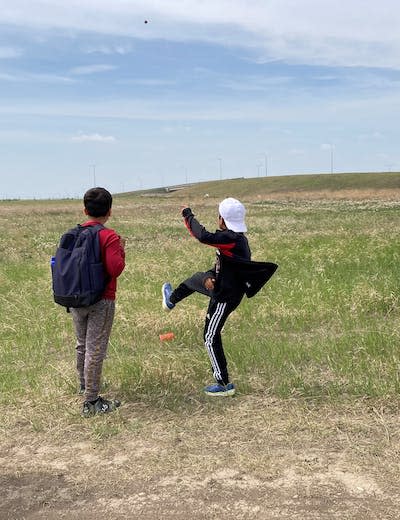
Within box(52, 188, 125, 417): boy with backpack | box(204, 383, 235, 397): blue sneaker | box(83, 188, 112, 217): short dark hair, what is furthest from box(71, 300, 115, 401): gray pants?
box(204, 383, 235, 397): blue sneaker

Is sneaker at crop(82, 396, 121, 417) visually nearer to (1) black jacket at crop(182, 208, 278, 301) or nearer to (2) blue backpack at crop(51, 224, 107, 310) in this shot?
(2) blue backpack at crop(51, 224, 107, 310)

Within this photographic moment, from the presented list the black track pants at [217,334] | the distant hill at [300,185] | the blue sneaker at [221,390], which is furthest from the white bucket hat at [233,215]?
the distant hill at [300,185]

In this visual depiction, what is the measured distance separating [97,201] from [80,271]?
63 centimetres

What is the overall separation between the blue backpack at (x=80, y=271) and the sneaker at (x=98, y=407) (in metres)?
0.92

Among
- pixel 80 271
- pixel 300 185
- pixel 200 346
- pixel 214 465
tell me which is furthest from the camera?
pixel 300 185

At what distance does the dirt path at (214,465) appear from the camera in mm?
3408

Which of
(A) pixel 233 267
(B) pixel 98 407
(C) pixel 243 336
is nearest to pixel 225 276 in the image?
Answer: (A) pixel 233 267

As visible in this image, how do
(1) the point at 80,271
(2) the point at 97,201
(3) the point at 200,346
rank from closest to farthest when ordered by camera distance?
(1) the point at 80,271
(2) the point at 97,201
(3) the point at 200,346

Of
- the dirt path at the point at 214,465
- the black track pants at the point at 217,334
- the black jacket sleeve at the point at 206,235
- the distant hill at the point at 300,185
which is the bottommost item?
the dirt path at the point at 214,465

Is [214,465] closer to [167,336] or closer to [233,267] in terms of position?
[233,267]

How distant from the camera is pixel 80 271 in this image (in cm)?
474

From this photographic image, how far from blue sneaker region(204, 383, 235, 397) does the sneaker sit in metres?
0.88

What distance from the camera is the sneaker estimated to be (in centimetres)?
496

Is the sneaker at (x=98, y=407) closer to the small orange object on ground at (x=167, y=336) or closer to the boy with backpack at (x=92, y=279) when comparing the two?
the boy with backpack at (x=92, y=279)
